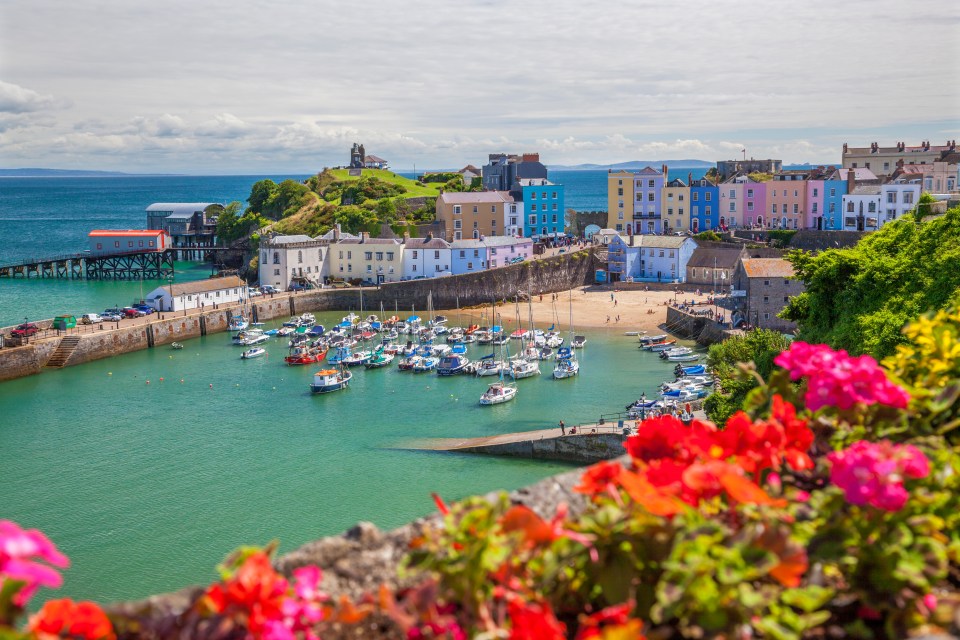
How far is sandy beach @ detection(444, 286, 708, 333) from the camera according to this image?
50.9 meters

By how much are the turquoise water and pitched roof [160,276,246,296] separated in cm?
916

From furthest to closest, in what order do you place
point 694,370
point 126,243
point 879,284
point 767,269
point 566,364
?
point 126,243 < point 767,269 < point 566,364 < point 694,370 < point 879,284

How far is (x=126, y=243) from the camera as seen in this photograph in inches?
2980

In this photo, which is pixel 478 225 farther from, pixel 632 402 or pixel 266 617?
pixel 266 617

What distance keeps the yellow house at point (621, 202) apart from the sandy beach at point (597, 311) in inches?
605

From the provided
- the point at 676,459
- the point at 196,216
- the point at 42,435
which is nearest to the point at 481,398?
the point at 42,435

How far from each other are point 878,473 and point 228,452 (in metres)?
26.9

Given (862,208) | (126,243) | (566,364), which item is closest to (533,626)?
(566,364)

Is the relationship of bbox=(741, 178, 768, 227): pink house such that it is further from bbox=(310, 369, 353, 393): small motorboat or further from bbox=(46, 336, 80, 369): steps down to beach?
bbox=(46, 336, 80, 369): steps down to beach

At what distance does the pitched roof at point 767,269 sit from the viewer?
146 ft

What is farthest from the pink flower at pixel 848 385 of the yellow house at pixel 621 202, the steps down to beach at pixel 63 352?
the yellow house at pixel 621 202

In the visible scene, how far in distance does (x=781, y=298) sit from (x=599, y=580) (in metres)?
42.9

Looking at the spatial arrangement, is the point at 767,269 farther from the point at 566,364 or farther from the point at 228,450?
the point at 228,450

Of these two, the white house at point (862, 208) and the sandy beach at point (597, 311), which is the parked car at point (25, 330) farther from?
the white house at point (862, 208)
